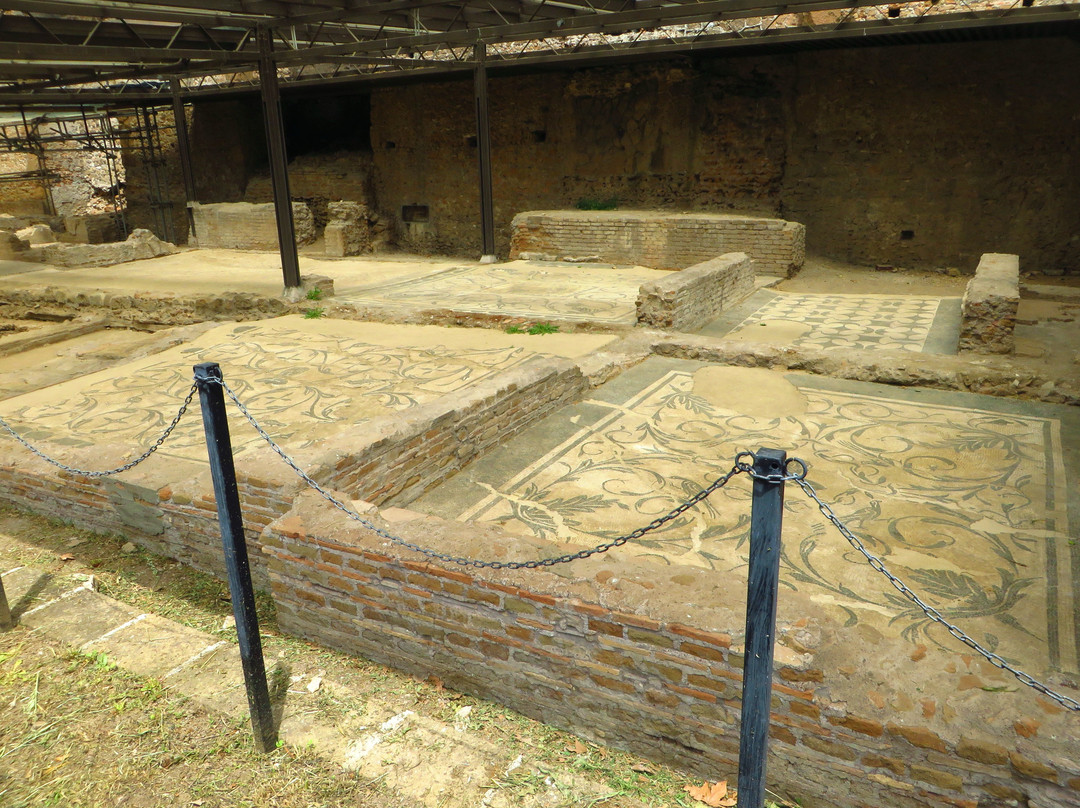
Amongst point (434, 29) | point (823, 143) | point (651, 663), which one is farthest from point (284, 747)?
point (823, 143)

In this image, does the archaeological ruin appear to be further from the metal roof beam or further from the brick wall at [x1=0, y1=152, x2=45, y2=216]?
the brick wall at [x1=0, y1=152, x2=45, y2=216]

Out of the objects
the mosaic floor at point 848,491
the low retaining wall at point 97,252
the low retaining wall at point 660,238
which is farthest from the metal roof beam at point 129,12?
the low retaining wall at point 97,252

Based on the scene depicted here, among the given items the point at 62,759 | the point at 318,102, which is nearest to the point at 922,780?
the point at 62,759

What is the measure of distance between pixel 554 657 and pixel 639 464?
1.92 metres

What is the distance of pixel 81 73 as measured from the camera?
12648 millimetres

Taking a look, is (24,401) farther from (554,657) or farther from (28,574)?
(554,657)

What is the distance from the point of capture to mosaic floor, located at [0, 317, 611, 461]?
4.87 m

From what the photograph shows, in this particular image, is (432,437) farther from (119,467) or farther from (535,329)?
(535,329)

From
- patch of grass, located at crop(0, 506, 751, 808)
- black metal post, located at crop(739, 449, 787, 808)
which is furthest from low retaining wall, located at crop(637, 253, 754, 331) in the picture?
black metal post, located at crop(739, 449, 787, 808)

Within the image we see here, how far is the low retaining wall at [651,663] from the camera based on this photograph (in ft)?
6.40

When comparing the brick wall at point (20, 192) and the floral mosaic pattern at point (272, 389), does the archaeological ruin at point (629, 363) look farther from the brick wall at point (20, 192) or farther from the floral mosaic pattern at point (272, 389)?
the brick wall at point (20, 192)

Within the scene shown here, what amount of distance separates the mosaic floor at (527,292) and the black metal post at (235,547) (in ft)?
18.1

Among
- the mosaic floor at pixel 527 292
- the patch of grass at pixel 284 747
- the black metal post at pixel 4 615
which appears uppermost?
the mosaic floor at pixel 527 292

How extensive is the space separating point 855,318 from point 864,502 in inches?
195
